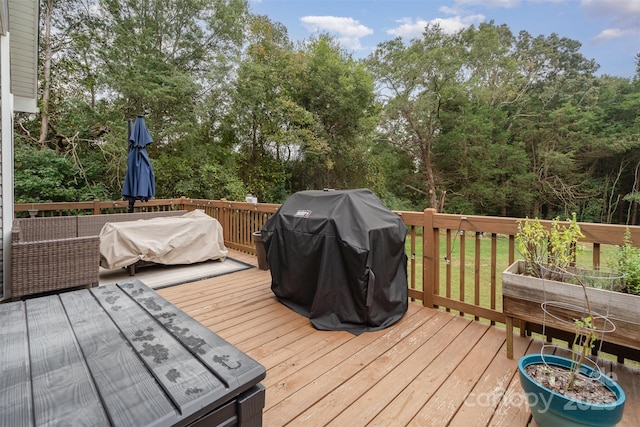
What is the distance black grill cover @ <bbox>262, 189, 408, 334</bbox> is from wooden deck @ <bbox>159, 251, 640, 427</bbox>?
15 centimetres

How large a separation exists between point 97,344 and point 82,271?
8.40ft

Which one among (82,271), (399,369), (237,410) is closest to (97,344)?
(237,410)

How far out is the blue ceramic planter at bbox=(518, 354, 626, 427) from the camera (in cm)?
125

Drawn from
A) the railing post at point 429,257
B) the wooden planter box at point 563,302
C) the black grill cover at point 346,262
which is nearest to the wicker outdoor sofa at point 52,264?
the black grill cover at point 346,262

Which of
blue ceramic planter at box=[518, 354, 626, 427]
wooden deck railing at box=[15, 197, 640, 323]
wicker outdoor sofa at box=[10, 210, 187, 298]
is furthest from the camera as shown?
wicker outdoor sofa at box=[10, 210, 187, 298]

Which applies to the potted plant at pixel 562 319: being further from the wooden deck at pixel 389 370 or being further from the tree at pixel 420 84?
the tree at pixel 420 84


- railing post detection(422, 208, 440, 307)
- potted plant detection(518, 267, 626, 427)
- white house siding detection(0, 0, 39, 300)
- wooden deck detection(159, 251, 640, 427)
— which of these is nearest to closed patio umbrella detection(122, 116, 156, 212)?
white house siding detection(0, 0, 39, 300)

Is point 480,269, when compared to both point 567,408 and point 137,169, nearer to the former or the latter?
point 567,408

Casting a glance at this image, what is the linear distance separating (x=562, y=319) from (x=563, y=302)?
111 millimetres

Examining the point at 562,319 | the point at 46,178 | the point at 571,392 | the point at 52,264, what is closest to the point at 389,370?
the point at 571,392

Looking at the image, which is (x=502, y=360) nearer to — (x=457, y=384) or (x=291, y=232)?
(x=457, y=384)

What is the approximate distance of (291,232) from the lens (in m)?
2.90

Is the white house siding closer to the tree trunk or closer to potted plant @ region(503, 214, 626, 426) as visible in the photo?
the tree trunk

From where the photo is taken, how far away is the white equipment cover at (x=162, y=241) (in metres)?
3.93
